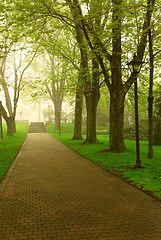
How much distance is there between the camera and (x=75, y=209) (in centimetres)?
508

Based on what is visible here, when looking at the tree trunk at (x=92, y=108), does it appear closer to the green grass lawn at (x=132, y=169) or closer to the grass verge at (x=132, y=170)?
the grass verge at (x=132, y=170)

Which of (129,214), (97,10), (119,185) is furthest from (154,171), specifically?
(97,10)

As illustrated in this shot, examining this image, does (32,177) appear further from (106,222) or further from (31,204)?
(106,222)

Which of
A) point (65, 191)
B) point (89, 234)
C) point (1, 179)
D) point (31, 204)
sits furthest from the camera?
point (1, 179)

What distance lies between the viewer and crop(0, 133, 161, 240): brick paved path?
4.00 meters

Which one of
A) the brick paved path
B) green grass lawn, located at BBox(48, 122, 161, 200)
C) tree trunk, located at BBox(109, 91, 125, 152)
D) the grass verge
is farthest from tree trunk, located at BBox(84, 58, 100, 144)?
the brick paved path

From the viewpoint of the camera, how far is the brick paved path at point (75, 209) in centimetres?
400

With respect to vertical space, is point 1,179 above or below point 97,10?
below

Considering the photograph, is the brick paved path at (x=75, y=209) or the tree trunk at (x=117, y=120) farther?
the tree trunk at (x=117, y=120)

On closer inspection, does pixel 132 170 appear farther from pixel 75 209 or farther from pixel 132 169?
pixel 75 209

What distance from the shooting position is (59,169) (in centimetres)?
947

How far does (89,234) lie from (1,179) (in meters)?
4.82

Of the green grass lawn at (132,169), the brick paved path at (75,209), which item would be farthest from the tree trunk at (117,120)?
the brick paved path at (75,209)

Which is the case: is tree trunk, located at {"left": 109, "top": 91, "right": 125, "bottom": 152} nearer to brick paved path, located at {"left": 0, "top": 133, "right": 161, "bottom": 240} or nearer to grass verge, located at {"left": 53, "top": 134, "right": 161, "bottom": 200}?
grass verge, located at {"left": 53, "top": 134, "right": 161, "bottom": 200}
